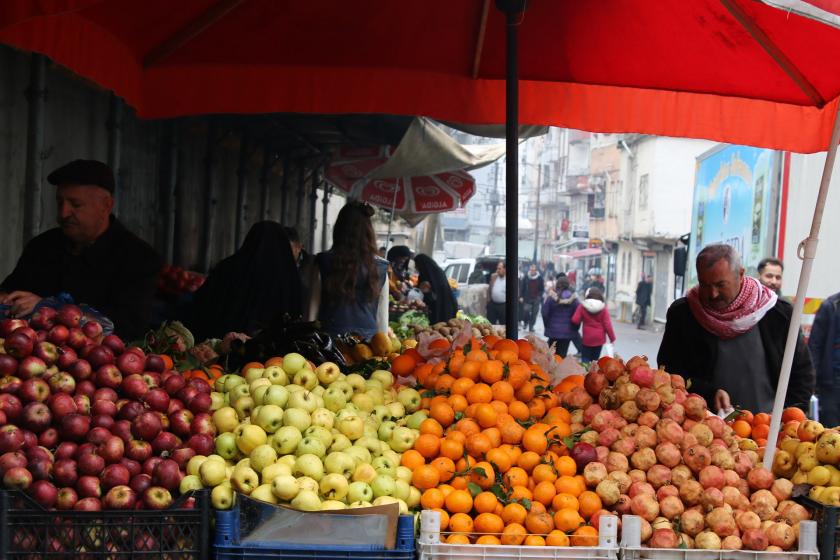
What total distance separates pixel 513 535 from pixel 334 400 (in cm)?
95

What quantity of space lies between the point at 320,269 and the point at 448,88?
5.69ft

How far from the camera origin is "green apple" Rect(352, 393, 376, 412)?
3.77 metres

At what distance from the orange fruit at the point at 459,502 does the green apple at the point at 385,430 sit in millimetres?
475

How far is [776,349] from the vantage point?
5.16 m

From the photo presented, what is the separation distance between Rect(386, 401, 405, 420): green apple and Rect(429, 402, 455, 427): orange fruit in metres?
0.17

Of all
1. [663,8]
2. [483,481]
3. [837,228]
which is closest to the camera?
[483,481]

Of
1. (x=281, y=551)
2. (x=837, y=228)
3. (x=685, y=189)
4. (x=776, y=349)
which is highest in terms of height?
(x=685, y=189)

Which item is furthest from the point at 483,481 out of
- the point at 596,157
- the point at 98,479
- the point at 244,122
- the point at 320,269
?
the point at 596,157

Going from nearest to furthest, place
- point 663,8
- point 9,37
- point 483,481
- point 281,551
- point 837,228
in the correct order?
1. point 281,551
2. point 483,481
3. point 9,37
4. point 663,8
5. point 837,228

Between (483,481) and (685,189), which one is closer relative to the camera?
(483,481)

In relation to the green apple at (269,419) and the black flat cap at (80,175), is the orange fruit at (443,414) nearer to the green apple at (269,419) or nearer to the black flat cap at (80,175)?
the green apple at (269,419)

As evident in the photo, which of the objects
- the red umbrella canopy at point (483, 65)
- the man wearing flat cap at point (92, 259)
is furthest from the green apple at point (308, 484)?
the red umbrella canopy at point (483, 65)

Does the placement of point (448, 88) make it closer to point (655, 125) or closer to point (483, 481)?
point (655, 125)

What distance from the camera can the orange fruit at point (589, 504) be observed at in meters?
3.19
